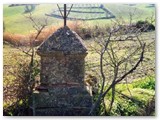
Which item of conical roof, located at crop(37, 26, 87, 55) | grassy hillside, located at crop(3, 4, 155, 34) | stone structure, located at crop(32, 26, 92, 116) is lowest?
stone structure, located at crop(32, 26, 92, 116)

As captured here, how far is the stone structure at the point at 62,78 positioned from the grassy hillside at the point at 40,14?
1.08ft

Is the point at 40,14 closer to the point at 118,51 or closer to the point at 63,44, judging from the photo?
the point at 63,44

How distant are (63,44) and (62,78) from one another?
0.33 metres

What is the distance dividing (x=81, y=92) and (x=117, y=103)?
1.28 ft

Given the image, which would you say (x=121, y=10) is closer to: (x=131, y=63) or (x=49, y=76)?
(x=131, y=63)

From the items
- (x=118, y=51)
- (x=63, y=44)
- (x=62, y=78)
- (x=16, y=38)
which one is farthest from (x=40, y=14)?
(x=118, y=51)

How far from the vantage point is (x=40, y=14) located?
16.0 ft

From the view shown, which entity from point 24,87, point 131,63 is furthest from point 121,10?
point 24,87

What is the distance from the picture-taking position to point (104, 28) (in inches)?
190

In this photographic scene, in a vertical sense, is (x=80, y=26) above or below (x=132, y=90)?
above

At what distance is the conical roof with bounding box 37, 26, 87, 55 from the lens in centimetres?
458

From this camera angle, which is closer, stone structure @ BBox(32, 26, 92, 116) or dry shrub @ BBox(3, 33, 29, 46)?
stone structure @ BBox(32, 26, 92, 116)

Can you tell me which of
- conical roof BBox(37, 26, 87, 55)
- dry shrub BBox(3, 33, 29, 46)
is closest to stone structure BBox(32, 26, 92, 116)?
conical roof BBox(37, 26, 87, 55)

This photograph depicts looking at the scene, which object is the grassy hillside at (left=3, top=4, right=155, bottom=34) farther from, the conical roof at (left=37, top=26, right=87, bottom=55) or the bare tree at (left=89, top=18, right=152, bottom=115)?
the conical roof at (left=37, top=26, right=87, bottom=55)
